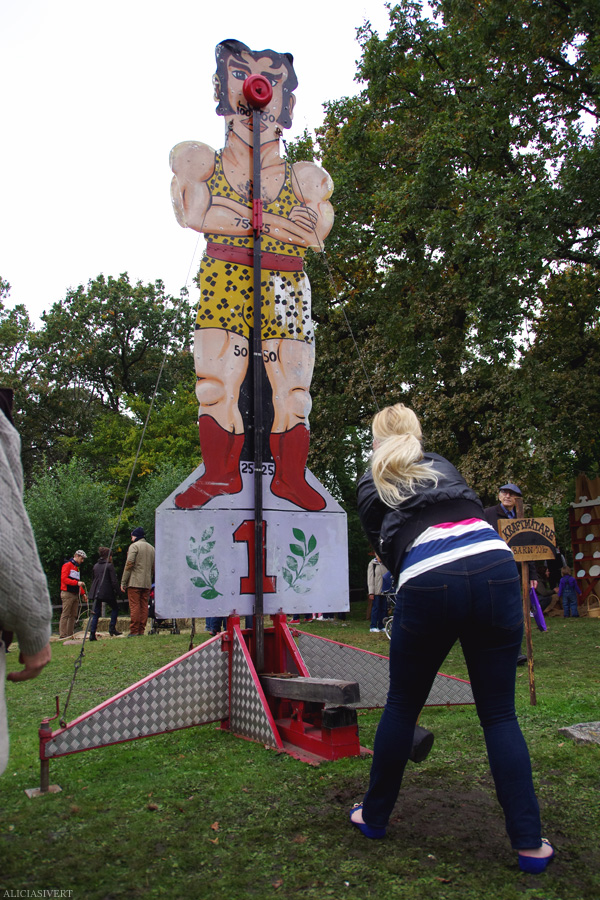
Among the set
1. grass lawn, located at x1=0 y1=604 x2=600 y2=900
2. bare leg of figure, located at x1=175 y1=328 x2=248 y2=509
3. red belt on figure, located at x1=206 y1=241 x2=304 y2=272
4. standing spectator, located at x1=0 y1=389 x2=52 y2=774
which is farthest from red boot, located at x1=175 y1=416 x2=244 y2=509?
standing spectator, located at x1=0 y1=389 x2=52 y2=774

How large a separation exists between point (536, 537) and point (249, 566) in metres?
2.14

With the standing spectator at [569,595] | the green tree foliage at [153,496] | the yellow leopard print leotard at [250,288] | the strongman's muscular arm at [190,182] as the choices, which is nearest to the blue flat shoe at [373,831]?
the yellow leopard print leotard at [250,288]

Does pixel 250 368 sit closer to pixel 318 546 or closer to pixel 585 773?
pixel 318 546

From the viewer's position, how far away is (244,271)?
483 centimetres

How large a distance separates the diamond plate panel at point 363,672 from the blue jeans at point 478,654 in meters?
2.30

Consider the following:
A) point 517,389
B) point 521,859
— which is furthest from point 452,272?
point 521,859

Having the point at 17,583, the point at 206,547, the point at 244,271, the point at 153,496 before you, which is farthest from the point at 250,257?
the point at 153,496

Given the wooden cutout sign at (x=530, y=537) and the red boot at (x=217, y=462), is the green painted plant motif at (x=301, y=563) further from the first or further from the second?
the wooden cutout sign at (x=530, y=537)

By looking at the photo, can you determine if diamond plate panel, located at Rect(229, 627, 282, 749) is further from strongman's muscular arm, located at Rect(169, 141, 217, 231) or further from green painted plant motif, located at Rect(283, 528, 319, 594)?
strongman's muscular arm, located at Rect(169, 141, 217, 231)

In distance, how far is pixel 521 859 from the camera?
2.34 metres

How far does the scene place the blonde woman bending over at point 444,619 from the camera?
2381mm

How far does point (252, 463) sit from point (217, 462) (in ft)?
0.83

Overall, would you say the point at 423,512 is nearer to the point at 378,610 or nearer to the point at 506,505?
the point at 506,505

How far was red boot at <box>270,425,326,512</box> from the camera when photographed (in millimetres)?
4789
